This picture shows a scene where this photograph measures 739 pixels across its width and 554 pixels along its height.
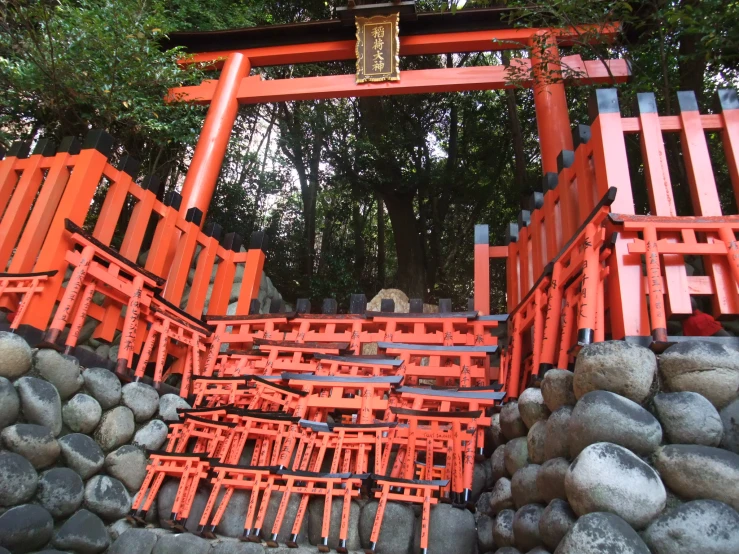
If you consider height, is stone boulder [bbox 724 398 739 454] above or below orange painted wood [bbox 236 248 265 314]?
below

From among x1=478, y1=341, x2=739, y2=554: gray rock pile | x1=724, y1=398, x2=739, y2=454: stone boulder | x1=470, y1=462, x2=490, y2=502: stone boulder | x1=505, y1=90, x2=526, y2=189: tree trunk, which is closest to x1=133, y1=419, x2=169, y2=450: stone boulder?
x1=470, y1=462, x2=490, y2=502: stone boulder

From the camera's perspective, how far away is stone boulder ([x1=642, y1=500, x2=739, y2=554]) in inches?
83.7

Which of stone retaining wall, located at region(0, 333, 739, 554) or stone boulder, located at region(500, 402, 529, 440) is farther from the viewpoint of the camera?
stone boulder, located at region(500, 402, 529, 440)

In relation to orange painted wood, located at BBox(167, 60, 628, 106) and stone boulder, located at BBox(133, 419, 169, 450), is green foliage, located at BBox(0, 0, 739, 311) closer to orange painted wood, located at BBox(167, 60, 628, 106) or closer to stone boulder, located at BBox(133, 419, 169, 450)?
orange painted wood, located at BBox(167, 60, 628, 106)

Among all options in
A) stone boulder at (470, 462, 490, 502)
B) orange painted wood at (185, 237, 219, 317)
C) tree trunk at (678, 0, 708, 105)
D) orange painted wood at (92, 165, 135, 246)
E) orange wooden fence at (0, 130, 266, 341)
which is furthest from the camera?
tree trunk at (678, 0, 708, 105)

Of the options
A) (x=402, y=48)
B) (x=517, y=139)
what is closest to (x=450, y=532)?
(x=402, y=48)

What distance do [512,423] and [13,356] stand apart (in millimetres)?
3612

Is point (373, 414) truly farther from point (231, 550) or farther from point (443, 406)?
point (231, 550)

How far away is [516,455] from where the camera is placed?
142 inches

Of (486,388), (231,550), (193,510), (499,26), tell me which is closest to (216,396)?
(193,510)

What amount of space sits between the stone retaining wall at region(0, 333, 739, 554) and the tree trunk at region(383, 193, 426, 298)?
22.6ft

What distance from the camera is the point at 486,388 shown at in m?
4.70

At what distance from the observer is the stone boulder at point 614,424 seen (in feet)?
8.20

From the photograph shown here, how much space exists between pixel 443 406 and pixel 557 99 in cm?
512
